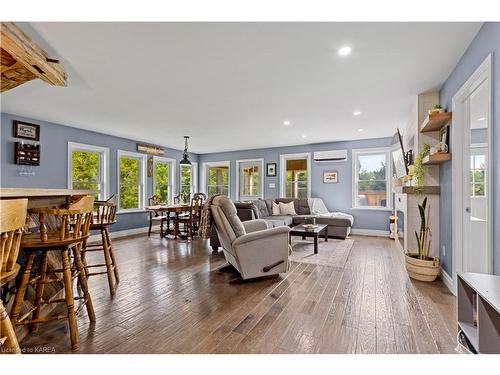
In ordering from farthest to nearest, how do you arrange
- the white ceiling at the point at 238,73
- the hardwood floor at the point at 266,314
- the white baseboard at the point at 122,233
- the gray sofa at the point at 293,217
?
the white baseboard at the point at 122,233 < the gray sofa at the point at 293,217 < the white ceiling at the point at 238,73 < the hardwood floor at the point at 266,314

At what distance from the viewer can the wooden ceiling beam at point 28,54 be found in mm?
1669

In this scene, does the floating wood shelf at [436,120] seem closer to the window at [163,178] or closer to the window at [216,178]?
the window at [216,178]

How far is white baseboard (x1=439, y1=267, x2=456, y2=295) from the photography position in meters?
2.63

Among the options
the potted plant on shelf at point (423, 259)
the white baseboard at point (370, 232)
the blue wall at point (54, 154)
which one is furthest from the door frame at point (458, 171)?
the blue wall at point (54, 154)

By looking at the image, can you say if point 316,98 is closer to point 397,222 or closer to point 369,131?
point 369,131

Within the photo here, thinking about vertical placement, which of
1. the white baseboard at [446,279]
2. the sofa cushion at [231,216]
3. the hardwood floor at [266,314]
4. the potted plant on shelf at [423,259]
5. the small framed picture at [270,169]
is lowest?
the hardwood floor at [266,314]

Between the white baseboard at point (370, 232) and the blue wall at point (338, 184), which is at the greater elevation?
the blue wall at point (338, 184)

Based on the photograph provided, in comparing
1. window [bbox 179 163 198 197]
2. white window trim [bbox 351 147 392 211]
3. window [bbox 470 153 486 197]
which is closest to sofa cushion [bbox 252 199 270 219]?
white window trim [bbox 351 147 392 211]

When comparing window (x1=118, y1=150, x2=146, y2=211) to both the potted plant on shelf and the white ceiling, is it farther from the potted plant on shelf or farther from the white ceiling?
the potted plant on shelf

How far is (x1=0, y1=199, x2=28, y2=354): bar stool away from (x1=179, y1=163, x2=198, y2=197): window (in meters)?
6.60

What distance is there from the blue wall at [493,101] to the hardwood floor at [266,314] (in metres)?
0.63

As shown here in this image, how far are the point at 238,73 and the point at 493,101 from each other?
224cm

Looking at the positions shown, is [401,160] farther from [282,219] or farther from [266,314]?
[266,314]
